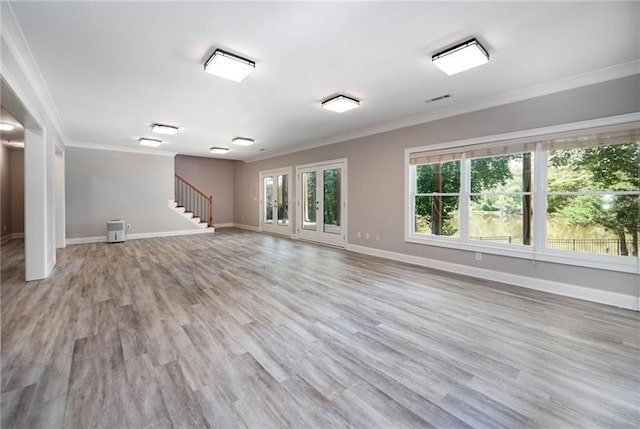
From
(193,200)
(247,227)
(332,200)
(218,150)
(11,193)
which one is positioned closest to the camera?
(332,200)

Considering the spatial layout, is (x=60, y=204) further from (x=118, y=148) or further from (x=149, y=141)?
(x=149, y=141)

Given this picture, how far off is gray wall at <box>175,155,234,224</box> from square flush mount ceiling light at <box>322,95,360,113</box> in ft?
25.7

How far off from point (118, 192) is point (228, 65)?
704 cm

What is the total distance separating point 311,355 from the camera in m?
2.18

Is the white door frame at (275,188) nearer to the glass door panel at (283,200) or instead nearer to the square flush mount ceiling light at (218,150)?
the glass door panel at (283,200)

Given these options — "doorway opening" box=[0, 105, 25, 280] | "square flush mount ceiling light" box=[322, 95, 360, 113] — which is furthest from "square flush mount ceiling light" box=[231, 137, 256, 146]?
"doorway opening" box=[0, 105, 25, 280]

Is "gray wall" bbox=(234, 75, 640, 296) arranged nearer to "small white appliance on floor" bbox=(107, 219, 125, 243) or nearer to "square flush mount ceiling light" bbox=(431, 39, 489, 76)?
"square flush mount ceiling light" bbox=(431, 39, 489, 76)

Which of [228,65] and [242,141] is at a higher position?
[242,141]

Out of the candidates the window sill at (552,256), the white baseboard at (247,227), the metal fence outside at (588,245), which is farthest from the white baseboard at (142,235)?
the metal fence outside at (588,245)

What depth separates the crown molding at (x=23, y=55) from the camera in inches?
87.9

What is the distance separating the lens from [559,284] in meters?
3.57

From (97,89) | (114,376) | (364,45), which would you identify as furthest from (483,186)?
(97,89)

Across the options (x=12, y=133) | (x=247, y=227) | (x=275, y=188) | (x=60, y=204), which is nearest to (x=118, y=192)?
(x=60, y=204)

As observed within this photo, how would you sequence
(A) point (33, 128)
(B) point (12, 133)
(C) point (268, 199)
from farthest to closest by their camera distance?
(C) point (268, 199), (B) point (12, 133), (A) point (33, 128)
